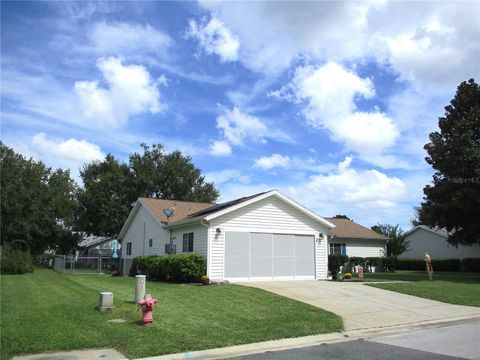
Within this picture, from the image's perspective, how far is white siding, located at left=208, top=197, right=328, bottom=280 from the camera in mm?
21656

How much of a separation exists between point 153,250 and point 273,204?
30.7ft

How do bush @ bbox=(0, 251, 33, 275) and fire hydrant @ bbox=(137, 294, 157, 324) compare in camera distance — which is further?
bush @ bbox=(0, 251, 33, 275)

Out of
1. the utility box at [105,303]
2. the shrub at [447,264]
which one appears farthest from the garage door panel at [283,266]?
the shrub at [447,264]

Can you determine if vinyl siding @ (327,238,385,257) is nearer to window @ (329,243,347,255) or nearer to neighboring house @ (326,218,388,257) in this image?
neighboring house @ (326,218,388,257)

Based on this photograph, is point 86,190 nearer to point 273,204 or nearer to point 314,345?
point 273,204

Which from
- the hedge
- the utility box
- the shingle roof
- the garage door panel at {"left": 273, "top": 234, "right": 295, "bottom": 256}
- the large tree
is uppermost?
the large tree

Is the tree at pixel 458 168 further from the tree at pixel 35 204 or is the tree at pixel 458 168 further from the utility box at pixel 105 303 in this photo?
the tree at pixel 35 204

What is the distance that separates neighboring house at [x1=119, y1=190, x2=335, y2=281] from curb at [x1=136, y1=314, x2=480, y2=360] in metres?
10.8

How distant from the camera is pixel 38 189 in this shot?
4522cm

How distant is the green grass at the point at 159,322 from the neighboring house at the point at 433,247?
3254 centimetres

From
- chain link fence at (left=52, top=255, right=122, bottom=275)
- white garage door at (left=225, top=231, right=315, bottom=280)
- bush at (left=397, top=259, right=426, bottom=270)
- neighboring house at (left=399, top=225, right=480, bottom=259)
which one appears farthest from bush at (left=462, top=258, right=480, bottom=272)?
chain link fence at (left=52, top=255, right=122, bottom=275)

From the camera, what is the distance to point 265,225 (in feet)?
76.0

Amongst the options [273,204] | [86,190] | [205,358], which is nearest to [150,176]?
[86,190]

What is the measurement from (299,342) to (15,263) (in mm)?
22605
